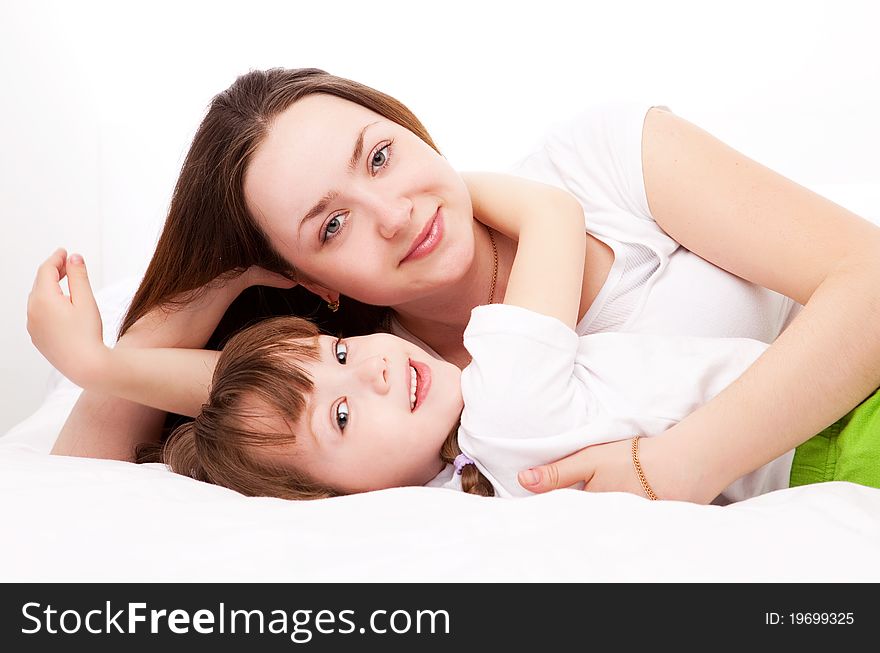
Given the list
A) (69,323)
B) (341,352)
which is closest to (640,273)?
(341,352)

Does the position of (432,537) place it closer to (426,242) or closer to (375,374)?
(375,374)

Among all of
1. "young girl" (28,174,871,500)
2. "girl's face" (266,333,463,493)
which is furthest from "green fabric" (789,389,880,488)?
"girl's face" (266,333,463,493)

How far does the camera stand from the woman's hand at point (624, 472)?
1215 millimetres

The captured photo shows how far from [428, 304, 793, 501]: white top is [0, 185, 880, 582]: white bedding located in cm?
18

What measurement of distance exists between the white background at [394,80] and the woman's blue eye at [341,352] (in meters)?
1.82

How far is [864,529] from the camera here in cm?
93

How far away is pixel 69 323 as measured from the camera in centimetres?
155

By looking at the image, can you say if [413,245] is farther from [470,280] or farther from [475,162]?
[475,162]

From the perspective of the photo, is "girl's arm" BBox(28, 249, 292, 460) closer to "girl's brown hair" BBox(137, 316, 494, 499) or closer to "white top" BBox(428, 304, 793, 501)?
"girl's brown hair" BBox(137, 316, 494, 499)

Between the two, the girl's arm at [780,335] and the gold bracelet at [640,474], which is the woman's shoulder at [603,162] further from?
the gold bracelet at [640,474]

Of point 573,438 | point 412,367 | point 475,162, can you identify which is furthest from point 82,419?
point 475,162

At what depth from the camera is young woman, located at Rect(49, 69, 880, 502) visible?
126cm

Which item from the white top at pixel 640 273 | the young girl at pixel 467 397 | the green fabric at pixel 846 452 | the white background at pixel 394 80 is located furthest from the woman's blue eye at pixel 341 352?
the white background at pixel 394 80
